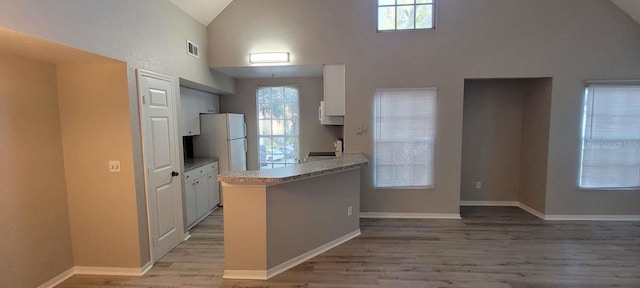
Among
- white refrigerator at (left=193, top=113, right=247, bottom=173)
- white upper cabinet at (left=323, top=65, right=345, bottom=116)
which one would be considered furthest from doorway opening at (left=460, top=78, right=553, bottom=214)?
white refrigerator at (left=193, top=113, right=247, bottom=173)

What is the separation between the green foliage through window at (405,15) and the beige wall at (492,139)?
1.33 m

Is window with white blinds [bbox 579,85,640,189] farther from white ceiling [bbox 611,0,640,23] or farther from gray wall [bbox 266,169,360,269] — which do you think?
gray wall [bbox 266,169,360,269]

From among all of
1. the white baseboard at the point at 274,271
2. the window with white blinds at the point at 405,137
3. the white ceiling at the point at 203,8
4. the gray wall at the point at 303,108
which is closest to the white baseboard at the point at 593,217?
the window with white blinds at the point at 405,137

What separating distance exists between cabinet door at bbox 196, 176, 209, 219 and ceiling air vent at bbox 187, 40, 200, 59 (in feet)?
5.52

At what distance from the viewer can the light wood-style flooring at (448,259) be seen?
259 centimetres

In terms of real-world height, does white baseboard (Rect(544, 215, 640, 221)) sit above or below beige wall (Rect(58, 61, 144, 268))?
below

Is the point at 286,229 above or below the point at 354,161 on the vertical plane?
below

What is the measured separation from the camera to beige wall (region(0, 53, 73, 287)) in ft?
7.25

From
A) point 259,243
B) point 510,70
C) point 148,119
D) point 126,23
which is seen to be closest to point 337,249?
point 259,243

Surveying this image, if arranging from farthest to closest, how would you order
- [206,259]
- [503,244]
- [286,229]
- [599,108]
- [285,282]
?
[599,108] → [503,244] → [206,259] → [286,229] → [285,282]

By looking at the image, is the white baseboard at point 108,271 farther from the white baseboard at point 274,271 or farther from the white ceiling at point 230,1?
the white ceiling at point 230,1

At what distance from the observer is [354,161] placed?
3365mm

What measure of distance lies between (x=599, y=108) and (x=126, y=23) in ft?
18.8

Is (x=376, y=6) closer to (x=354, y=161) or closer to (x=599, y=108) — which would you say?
(x=354, y=161)
